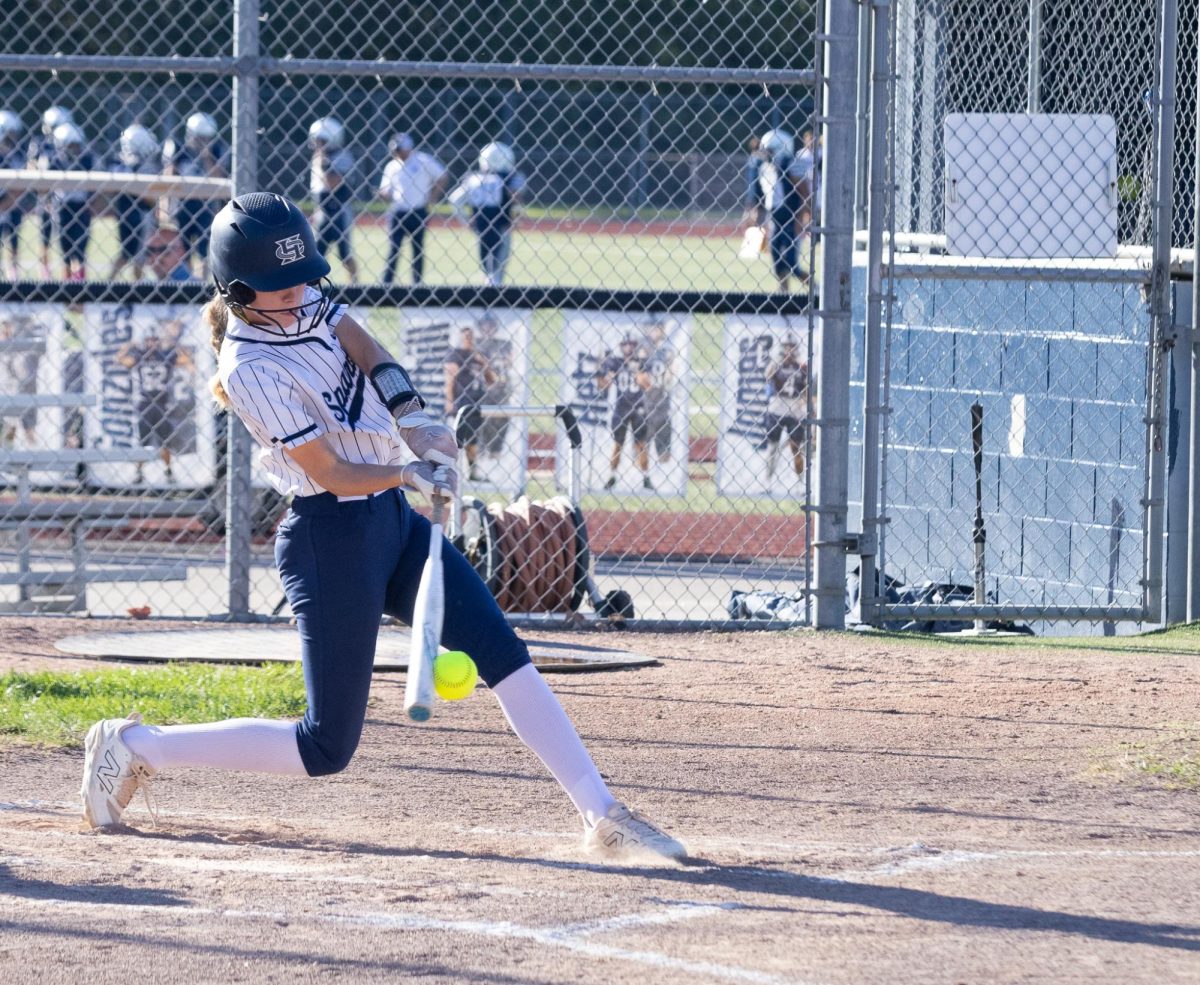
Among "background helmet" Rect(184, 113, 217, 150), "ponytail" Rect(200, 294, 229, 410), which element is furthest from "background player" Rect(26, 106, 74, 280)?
"ponytail" Rect(200, 294, 229, 410)

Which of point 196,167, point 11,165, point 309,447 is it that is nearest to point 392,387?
point 309,447

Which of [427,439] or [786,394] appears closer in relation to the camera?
[427,439]

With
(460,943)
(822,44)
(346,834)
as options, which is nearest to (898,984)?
(460,943)

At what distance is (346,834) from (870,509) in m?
3.71

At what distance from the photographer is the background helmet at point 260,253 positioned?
429cm

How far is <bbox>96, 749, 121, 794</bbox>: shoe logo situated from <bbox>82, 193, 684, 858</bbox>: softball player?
18cm

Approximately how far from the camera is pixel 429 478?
420 cm

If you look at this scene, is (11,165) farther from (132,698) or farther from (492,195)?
(132,698)

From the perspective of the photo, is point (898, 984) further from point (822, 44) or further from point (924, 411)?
point (924, 411)

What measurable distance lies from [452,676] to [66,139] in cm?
1874

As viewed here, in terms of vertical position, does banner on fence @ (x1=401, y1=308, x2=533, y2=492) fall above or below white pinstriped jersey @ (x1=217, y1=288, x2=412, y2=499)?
above

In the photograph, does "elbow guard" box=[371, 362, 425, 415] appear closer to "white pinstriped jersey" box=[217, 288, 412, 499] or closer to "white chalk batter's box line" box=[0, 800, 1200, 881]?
"white pinstriped jersey" box=[217, 288, 412, 499]

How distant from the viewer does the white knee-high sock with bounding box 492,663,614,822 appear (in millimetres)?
4430

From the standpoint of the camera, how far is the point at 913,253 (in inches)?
366
